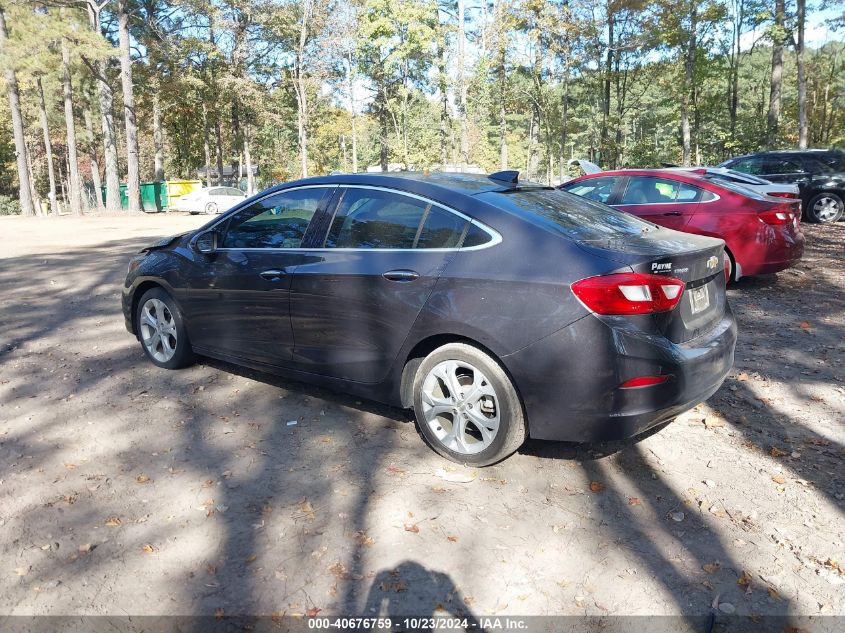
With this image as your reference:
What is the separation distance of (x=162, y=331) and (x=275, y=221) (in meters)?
1.57

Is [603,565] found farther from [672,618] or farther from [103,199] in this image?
[103,199]

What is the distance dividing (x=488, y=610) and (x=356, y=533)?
789mm

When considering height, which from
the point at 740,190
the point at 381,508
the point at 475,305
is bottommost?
the point at 381,508

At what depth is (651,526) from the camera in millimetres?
3166

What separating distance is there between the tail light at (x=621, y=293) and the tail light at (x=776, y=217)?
526 centimetres

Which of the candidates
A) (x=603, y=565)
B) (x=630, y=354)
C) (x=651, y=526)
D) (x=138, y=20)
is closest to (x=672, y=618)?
(x=603, y=565)

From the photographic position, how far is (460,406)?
3.64 m

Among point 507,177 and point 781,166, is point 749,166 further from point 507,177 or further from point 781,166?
point 507,177

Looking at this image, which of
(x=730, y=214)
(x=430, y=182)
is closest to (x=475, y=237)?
(x=430, y=182)

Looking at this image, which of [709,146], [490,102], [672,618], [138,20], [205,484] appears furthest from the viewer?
[490,102]

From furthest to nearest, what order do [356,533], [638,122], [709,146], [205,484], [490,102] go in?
[638,122]
[490,102]
[709,146]
[205,484]
[356,533]

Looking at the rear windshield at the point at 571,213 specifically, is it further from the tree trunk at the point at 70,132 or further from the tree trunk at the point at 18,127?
the tree trunk at the point at 18,127

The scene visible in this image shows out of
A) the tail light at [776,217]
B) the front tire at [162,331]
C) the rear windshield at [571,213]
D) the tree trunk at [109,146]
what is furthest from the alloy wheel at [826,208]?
the tree trunk at [109,146]

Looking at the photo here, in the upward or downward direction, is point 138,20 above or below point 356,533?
above
